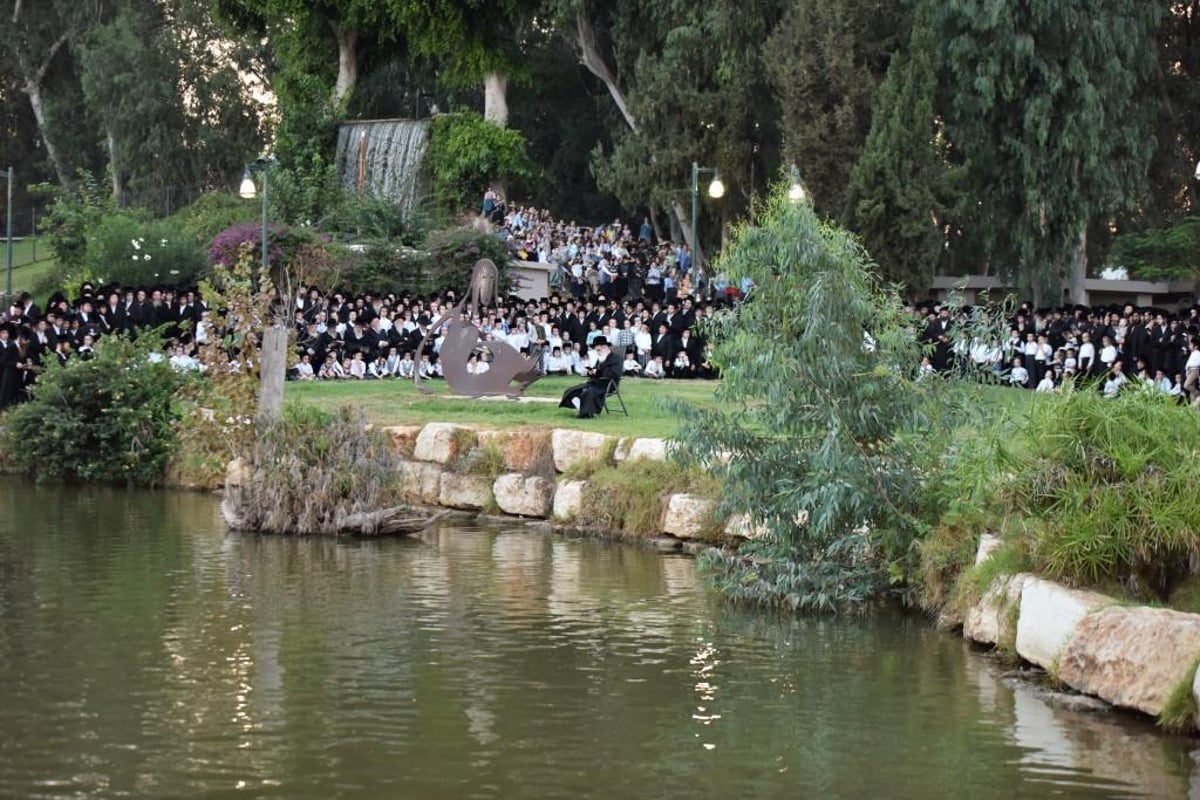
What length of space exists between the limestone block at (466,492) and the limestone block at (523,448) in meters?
0.35

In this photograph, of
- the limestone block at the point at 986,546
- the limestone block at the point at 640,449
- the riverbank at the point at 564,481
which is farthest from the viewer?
the limestone block at the point at 640,449

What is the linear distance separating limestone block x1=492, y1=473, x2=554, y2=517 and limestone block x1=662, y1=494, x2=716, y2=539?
2010mm

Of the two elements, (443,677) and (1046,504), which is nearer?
(443,677)

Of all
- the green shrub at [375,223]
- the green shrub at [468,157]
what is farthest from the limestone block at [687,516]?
the green shrub at [468,157]

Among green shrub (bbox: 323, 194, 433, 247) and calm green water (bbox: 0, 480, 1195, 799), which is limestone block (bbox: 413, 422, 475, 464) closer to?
calm green water (bbox: 0, 480, 1195, 799)

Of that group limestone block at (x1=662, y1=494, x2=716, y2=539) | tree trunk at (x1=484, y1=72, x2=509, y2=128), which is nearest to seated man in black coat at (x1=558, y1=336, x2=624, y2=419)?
limestone block at (x1=662, y1=494, x2=716, y2=539)

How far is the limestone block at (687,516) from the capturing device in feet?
58.0

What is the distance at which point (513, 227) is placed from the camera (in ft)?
144

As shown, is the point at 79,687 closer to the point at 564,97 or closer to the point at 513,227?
the point at 513,227

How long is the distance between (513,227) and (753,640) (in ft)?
103

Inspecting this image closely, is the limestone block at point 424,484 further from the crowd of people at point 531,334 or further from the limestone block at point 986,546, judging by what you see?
the limestone block at point 986,546

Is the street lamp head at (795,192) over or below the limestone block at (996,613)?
over

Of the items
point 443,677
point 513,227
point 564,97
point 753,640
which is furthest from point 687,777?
point 564,97

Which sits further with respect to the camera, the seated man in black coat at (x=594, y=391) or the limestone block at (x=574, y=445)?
the seated man in black coat at (x=594, y=391)
